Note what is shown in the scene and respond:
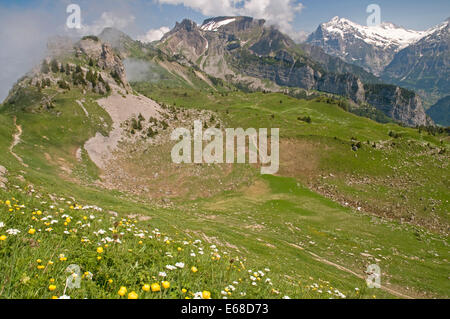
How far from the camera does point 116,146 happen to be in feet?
189

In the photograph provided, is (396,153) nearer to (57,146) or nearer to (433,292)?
(433,292)

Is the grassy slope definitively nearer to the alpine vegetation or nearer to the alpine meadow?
the alpine meadow

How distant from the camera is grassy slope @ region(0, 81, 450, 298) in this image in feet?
57.5

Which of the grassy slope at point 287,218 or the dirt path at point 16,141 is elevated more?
the dirt path at point 16,141

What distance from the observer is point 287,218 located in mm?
38875

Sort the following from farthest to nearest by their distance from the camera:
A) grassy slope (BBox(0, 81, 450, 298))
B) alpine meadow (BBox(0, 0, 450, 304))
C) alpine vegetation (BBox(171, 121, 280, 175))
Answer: alpine vegetation (BBox(171, 121, 280, 175)), grassy slope (BBox(0, 81, 450, 298)), alpine meadow (BBox(0, 0, 450, 304))

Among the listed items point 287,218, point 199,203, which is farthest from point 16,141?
point 287,218

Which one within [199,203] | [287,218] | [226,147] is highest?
[226,147]

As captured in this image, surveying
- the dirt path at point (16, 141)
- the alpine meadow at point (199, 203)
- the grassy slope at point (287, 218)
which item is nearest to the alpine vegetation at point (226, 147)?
the alpine meadow at point (199, 203)

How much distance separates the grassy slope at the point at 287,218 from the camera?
57.5ft

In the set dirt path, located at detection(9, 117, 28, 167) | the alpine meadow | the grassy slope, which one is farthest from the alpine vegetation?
dirt path, located at detection(9, 117, 28, 167)

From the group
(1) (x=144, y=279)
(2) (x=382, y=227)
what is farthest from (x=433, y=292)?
(1) (x=144, y=279)

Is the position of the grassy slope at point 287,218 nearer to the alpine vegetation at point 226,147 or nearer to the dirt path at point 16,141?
the dirt path at point 16,141

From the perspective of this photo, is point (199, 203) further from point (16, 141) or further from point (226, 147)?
point (16, 141)
